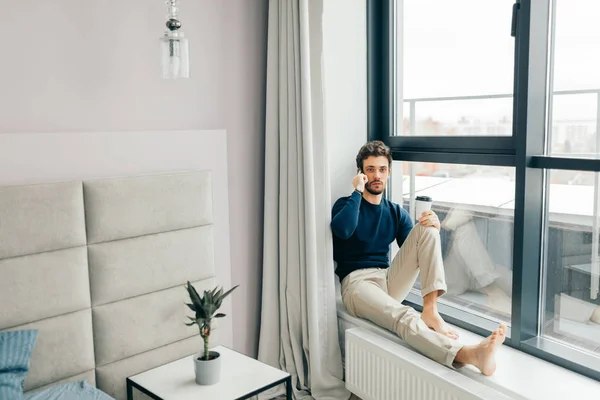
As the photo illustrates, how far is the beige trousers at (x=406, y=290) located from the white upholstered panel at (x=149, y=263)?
66 centimetres

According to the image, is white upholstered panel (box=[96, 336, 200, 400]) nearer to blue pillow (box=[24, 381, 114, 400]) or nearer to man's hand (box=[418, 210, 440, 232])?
blue pillow (box=[24, 381, 114, 400])

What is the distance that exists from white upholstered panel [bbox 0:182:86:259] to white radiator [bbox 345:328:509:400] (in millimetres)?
1210

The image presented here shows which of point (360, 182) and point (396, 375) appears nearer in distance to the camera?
point (396, 375)

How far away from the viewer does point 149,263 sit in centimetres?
235

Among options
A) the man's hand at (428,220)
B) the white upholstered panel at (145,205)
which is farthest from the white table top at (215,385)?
the man's hand at (428,220)

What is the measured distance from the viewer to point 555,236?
90.4 inches

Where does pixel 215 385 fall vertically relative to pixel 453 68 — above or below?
below

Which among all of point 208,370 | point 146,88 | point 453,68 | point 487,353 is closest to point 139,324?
point 208,370

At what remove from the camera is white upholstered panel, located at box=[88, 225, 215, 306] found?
2217mm

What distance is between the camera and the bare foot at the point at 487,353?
2.06 meters

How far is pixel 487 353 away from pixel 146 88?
165 centimetres

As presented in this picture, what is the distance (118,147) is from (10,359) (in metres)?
0.86

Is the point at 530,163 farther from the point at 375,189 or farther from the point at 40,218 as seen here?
the point at 40,218

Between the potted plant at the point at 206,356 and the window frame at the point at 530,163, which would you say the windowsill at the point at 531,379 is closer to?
the window frame at the point at 530,163
